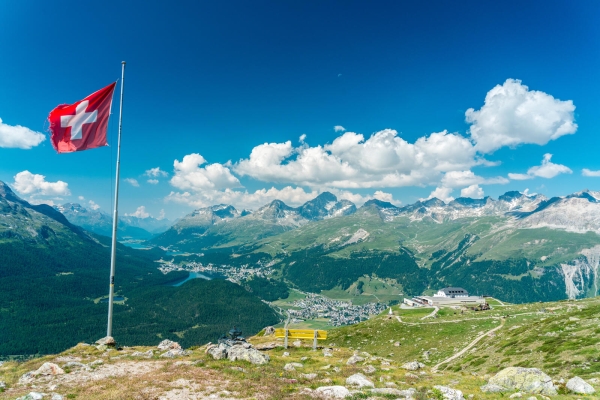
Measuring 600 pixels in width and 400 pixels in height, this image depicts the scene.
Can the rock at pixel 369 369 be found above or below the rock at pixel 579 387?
below

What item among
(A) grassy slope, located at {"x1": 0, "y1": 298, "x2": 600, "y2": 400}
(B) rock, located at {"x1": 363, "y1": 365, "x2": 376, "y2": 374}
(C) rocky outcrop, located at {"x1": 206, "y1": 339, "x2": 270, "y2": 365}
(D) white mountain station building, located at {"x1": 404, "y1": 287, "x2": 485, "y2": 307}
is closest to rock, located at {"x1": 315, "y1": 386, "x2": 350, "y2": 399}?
(A) grassy slope, located at {"x1": 0, "y1": 298, "x2": 600, "y2": 400}

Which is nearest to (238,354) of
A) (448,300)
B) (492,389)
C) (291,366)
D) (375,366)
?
(291,366)

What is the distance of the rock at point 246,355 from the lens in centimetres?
2981

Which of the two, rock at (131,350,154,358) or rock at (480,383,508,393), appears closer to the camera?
rock at (480,383,508,393)

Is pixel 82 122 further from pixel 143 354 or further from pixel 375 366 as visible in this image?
pixel 375 366

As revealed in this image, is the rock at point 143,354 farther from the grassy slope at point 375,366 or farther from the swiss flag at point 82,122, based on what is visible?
the swiss flag at point 82,122

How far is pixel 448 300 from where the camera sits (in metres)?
155

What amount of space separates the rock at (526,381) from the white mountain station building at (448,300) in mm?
120154

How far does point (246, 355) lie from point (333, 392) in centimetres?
1166

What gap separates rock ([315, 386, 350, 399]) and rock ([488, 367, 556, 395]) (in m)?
11.7

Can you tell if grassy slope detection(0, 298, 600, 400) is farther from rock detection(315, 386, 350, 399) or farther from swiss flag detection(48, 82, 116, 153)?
swiss flag detection(48, 82, 116, 153)

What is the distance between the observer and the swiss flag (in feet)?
Result: 100

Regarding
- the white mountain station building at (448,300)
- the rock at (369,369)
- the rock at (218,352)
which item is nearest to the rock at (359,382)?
the rock at (369,369)

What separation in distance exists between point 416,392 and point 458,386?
4.93m
